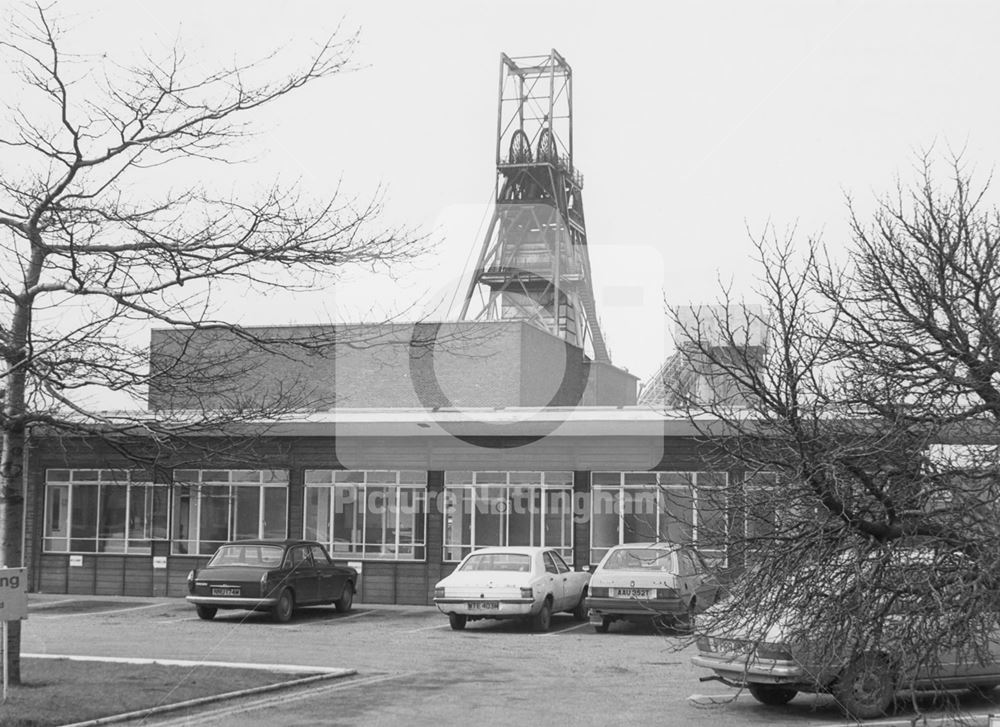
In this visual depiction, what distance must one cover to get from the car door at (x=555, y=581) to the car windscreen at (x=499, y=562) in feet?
1.77

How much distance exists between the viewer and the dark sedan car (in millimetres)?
23688

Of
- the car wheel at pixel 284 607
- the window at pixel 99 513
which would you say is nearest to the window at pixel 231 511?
the window at pixel 99 513

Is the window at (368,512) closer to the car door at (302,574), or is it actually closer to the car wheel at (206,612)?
the car door at (302,574)

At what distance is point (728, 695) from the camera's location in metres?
14.7

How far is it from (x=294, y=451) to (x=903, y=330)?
22377 millimetres

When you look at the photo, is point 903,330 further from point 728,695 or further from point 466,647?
point 466,647

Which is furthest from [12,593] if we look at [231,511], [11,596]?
[231,511]

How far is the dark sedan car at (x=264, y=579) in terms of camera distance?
23.7 meters

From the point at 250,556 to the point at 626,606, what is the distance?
744cm

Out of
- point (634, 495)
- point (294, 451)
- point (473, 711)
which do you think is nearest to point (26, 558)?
point (294, 451)

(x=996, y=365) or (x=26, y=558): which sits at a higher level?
(x=996, y=365)

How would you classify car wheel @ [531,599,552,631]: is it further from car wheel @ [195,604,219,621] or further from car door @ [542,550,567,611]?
car wheel @ [195,604,219,621]

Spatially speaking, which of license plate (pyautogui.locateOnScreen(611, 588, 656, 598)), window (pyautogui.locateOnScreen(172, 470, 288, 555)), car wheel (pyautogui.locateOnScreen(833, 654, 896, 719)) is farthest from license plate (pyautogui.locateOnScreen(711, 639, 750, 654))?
window (pyautogui.locateOnScreen(172, 470, 288, 555))

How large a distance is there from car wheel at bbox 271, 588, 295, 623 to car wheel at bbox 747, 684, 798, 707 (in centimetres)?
1204
